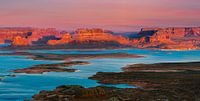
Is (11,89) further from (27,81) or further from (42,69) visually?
(42,69)

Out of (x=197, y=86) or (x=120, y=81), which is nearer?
(x=197, y=86)

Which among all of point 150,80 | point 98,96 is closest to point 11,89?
point 98,96

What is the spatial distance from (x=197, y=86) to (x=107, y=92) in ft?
46.5

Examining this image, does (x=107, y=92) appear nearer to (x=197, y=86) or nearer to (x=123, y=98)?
(x=123, y=98)

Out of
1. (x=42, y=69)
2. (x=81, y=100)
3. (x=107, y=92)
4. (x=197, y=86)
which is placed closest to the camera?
(x=81, y=100)

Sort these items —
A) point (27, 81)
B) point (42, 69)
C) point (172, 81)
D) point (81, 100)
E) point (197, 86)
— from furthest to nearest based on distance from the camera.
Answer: point (42, 69) → point (27, 81) → point (172, 81) → point (197, 86) → point (81, 100)

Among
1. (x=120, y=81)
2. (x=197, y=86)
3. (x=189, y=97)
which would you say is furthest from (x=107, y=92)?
(x=120, y=81)

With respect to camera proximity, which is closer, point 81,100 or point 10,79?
point 81,100

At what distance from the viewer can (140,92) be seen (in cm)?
5794

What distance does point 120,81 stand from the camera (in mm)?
75750

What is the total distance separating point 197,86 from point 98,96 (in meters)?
16.8

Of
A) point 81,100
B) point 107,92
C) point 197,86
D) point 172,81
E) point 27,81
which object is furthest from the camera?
point 27,81

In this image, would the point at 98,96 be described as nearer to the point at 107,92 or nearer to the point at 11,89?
the point at 107,92

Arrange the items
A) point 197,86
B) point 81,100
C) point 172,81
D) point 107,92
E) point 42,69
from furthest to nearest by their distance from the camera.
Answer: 1. point 42,69
2. point 172,81
3. point 197,86
4. point 107,92
5. point 81,100
